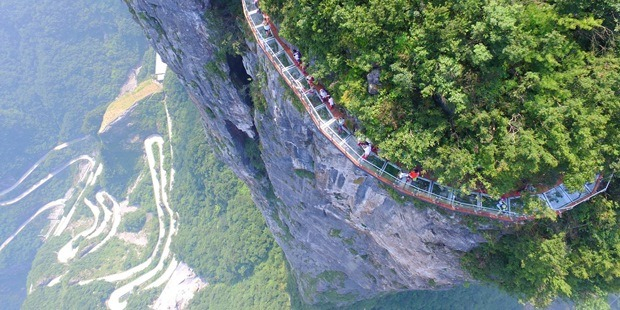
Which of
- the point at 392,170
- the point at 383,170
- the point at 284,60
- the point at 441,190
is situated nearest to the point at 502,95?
the point at 441,190

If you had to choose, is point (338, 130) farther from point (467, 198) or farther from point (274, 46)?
point (467, 198)

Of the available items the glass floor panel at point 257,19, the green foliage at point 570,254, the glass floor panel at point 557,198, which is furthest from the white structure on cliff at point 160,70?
the glass floor panel at point 557,198

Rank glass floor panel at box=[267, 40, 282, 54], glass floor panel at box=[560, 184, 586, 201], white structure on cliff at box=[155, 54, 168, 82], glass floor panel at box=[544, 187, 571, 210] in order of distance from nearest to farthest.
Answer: glass floor panel at box=[560, 184, 586, 201] < glass floor panel at box=[544, 187, 571, 210] < glass floor panel at box=[267, 40, 282, 54] < white structure on cliff at box=[155, 54, 168, 82]

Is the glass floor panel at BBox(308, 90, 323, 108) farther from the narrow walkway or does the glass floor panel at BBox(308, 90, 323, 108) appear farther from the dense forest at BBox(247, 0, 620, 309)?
the dense forest at BBox(247, 0, 620, 309)

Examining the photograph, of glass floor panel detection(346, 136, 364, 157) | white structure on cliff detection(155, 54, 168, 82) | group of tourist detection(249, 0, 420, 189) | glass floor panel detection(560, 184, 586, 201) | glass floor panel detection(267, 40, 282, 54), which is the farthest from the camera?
white structure on cliff detection(155, 54, 168, 82)

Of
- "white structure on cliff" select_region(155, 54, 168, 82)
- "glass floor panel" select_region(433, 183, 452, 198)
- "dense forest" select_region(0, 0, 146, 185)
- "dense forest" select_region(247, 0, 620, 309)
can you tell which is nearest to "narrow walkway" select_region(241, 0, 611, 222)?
"glass floor panel" select_region(433, 183, 452, 198)

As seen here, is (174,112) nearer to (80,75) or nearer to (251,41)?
(80,75)

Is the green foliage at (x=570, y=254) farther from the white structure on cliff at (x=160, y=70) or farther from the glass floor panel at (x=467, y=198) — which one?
the white structure on cliff at (x=160, y=70)

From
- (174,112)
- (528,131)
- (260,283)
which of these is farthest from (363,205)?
(174,112)
